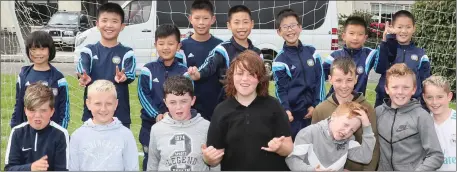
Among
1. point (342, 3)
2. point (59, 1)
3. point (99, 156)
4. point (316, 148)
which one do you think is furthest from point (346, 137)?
point (59, 1)

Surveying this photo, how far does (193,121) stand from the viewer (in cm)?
346

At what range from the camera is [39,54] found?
4.04 m

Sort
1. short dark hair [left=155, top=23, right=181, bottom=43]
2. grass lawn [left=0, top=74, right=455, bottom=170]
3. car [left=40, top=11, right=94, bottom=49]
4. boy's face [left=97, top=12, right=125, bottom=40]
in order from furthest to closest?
car [left=40, top=11, right=94, bottom=49] → grass lawn [left=0, top=74, right=455, bottom=170] → boy's face [left=97, top=12, right=125, bottom=40] → short dark hair [left=155, top=23, right=181, bottom=43]

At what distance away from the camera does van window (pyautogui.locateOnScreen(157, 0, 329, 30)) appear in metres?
10.7

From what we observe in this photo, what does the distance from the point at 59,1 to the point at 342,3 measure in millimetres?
10321

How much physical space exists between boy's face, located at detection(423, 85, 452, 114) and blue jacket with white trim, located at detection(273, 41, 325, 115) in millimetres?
812

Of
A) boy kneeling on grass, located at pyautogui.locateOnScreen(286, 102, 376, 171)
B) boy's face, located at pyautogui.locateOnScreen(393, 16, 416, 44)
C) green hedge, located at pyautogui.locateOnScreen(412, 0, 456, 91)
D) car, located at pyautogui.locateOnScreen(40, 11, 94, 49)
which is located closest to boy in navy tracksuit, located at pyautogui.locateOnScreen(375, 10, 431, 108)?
boy's face, located at pyautogui.locateOnScreen(393, 16, 416, 44)

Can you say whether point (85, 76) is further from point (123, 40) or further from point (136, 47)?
point (123, 40)

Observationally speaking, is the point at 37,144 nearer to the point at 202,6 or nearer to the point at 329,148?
the point at 329,148

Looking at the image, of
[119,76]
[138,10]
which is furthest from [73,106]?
[138,10]

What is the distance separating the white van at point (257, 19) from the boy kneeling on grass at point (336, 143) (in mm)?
6668

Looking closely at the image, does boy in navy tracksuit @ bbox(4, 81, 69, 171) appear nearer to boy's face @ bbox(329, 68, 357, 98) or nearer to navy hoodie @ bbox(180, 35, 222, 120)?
navy hoodie @ bbox(180, 35, 222, 120)

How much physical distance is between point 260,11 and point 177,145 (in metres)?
7.69

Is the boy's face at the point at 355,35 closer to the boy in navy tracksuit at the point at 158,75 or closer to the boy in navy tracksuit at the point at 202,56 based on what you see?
the boy in navy tracksuit at the point at 202,56
